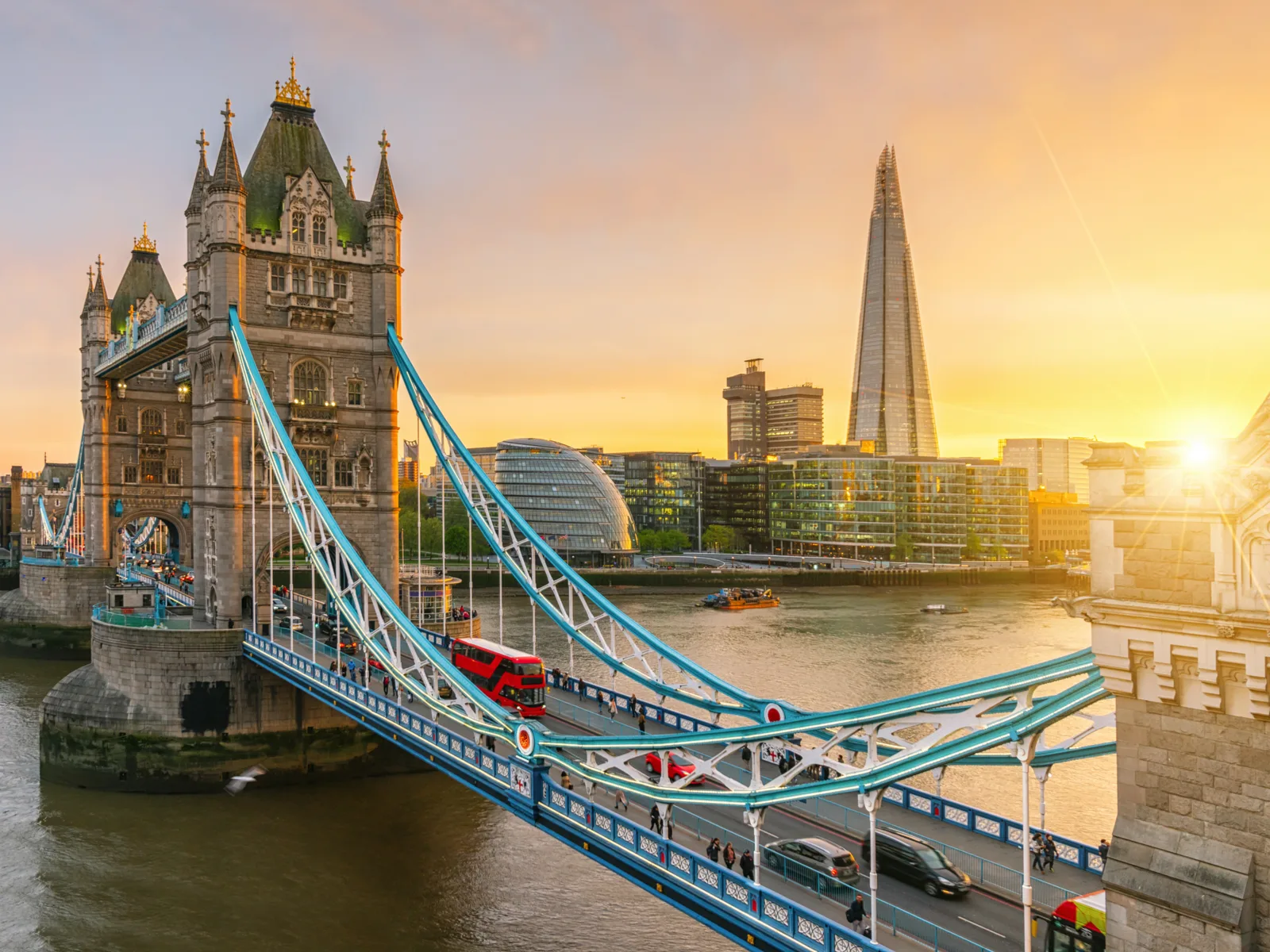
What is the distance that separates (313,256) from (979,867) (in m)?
31.0

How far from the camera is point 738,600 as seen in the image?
91562mm

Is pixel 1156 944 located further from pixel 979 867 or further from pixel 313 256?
pixel 313 256

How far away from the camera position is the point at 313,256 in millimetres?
38469

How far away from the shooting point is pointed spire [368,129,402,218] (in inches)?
1544

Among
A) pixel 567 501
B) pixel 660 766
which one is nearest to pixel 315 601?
pixel 660 766

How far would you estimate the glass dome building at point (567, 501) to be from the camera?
131000 mm

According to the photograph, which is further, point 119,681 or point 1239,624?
point 119,681

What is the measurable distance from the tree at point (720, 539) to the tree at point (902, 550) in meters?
25.2

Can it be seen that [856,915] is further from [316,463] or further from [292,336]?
[292,336]

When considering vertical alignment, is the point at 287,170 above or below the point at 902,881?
above

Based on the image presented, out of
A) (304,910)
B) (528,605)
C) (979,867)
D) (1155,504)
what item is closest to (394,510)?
(304,910)

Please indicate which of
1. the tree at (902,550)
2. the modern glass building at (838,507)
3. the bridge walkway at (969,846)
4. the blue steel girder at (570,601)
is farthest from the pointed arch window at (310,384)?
the modern glass building at (838,507)

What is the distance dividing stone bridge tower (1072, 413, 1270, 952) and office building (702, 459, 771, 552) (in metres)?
159

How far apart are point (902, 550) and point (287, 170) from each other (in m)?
125
